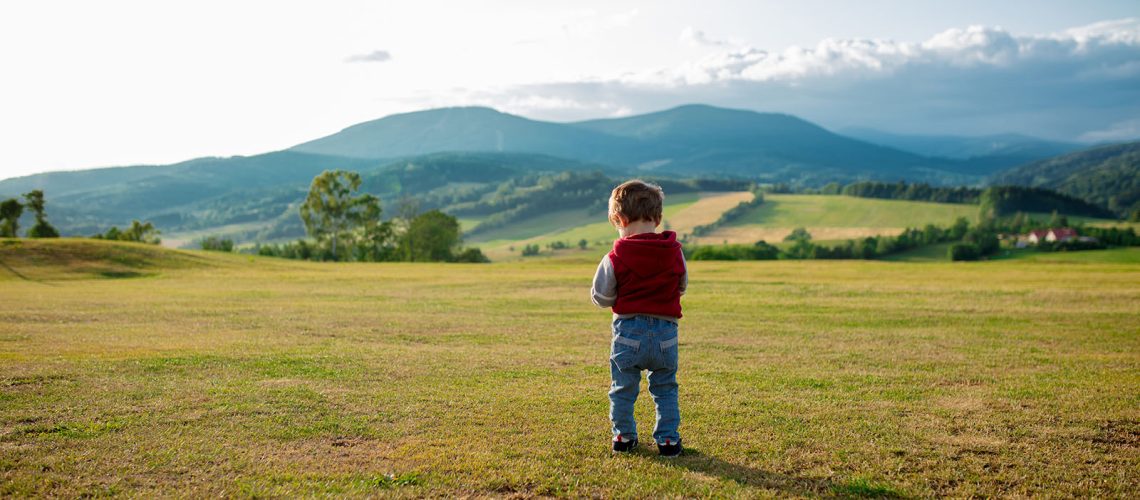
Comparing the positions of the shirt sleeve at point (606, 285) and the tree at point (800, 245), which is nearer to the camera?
the shirt sleeve at point (606, 285)

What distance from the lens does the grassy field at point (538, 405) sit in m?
6.39

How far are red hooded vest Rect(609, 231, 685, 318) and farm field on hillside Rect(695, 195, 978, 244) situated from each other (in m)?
120

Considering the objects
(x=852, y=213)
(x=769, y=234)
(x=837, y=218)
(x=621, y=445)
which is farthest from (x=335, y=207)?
(x=852, y=213)

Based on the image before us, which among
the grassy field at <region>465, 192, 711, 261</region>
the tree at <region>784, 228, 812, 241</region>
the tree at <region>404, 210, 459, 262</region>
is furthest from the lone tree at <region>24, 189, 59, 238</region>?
the tree at <region>784, 228, 812, 241</region>

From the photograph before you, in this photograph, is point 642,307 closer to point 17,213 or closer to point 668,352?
point 668,352

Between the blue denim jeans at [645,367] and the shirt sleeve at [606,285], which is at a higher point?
the shirt sleeve at [606,285]

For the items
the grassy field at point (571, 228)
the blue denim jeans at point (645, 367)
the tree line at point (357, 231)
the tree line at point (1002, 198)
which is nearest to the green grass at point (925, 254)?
the tree line at point (1002, 198)

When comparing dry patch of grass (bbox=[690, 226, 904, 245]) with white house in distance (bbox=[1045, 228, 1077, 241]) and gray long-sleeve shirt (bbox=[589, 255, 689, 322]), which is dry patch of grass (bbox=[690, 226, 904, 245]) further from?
gray long-sleeve shirt (bbox=[589, 255, 689, 322])

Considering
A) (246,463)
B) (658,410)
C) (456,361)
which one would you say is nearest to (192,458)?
(246,463)

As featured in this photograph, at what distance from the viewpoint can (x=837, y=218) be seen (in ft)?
463

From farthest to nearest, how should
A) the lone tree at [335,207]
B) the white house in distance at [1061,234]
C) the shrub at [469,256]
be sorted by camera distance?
the white house in distance at [1061,234], the shrub at [469,256], the lone tree at [335,207]

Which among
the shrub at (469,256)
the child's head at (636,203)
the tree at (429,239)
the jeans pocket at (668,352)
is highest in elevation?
the child's head at (636,203)

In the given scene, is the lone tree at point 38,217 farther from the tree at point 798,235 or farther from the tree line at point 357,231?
the tree at point 798,235

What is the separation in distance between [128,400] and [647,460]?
265 inches
